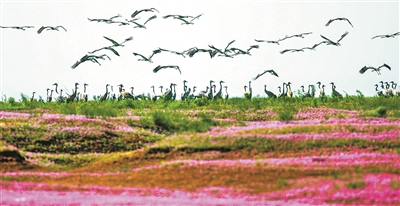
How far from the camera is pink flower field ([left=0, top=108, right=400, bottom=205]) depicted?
17.1m

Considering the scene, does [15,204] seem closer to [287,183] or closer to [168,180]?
[168,180]

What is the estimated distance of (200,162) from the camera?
72.5 feet

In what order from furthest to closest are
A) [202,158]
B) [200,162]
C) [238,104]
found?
1. [238,104]
2. [202,158]
3. [200,162]

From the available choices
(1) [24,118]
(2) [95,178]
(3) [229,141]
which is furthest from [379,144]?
(1) [24,118]

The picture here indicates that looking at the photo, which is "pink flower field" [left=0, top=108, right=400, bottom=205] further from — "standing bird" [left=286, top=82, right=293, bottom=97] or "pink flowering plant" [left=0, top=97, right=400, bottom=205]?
"standing bird" [left=286, top=82, right=293, bottom=97]

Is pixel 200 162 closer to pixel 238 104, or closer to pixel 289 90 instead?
pixel 238 104

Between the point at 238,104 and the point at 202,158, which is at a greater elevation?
the point at 238,104

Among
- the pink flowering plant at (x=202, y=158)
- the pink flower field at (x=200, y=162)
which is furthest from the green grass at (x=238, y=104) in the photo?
the pink flower field at (x=200, y=162)

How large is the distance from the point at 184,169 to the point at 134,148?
5925mm

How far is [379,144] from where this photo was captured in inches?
966

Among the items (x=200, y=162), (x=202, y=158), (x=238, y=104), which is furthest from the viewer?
(x=238, y=104)

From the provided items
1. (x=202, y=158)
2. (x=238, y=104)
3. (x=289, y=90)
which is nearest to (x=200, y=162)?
(x=202, y=158)

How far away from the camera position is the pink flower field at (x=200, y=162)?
672 inches

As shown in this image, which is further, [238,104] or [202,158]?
[238,104]
